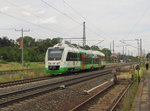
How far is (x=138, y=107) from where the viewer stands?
850 cm

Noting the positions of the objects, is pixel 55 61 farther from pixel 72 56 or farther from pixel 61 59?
pixel 72 56

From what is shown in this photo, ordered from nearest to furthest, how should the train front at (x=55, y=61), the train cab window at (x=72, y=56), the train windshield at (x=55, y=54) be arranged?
1. the train front at (x=55, y=61)
2. the train windshield at (x=55, y=54)
3. the train cab window at (x=72, y=56)

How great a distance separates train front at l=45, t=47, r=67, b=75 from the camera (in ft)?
74.2

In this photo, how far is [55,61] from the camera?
22.8m

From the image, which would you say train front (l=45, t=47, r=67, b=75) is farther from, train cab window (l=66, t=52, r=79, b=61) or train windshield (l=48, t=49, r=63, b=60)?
train cab window (l=66, t=52, r=79, b=61)

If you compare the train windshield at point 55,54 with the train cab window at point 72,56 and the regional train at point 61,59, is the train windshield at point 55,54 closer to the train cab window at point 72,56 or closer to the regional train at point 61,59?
the regional train at point 61,59

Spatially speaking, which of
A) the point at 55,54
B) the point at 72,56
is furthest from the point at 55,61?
the point at 72,56

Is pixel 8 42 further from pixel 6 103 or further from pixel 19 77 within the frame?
pixel 6 103

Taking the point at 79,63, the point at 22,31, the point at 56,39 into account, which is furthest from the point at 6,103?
the point at 56,39

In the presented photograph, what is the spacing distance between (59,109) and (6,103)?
2264 mm

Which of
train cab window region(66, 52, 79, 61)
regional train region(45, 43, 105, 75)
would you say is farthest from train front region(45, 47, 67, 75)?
train cab window region(66, 52, 79, 61)

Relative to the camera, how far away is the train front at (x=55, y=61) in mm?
22609

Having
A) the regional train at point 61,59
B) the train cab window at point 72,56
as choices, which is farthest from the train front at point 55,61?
the train cab window at point 72,56

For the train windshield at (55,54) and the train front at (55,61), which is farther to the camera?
the train windshield at (55,54)
